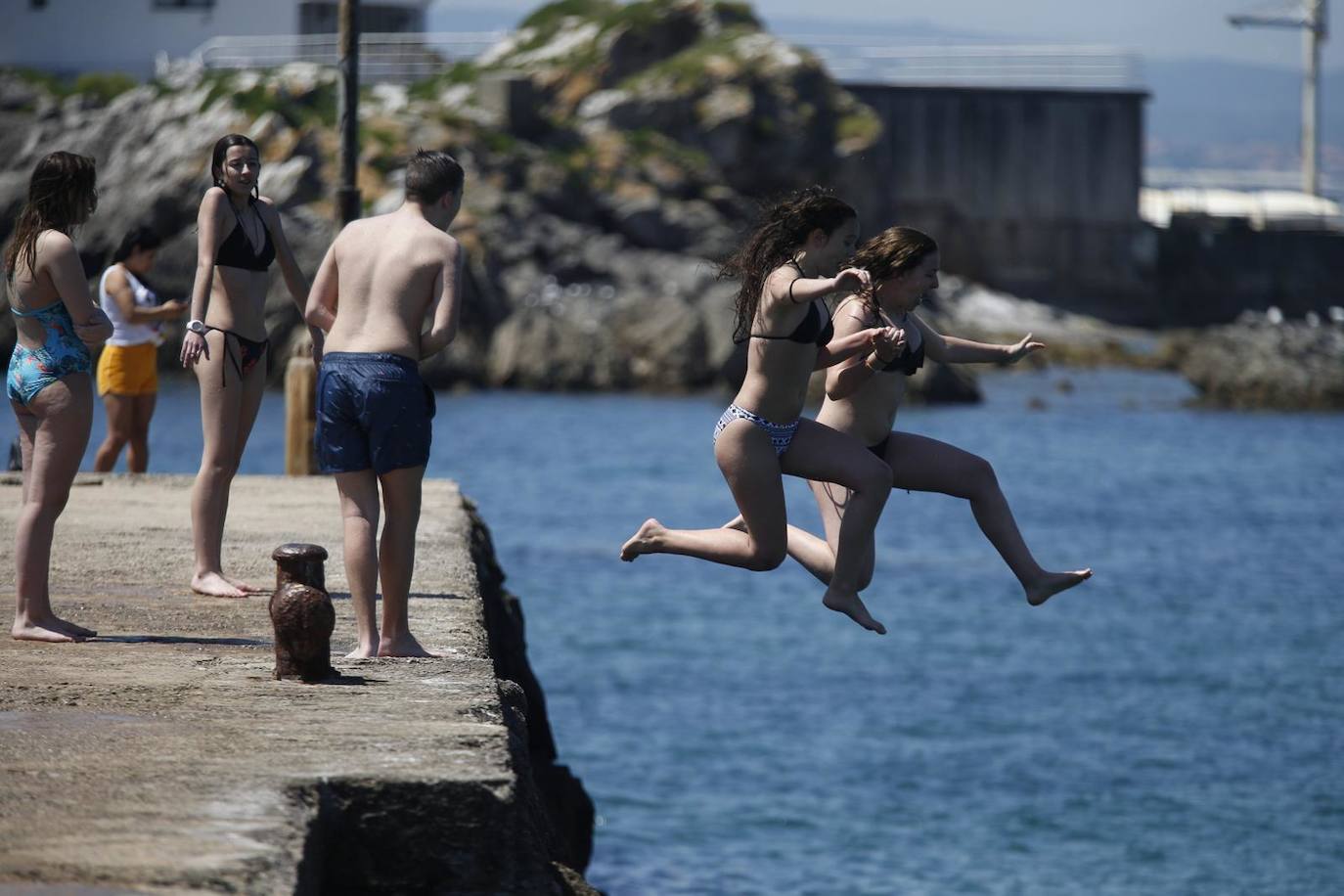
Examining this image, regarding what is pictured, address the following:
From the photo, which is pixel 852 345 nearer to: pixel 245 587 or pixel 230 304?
pixel 230 304

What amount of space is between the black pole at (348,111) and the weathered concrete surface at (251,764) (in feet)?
21.1

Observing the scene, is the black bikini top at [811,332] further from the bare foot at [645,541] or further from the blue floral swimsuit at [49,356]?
the blue floral swimsuit at [49,356]

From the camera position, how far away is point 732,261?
752 centimetres

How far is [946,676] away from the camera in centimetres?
2836

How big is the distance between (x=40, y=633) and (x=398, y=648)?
148cm

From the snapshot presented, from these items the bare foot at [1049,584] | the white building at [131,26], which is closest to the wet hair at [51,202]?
the bare foot at [1049,584]

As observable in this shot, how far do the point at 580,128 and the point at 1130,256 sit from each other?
899 inches

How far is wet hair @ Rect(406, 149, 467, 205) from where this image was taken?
7309 millimetres

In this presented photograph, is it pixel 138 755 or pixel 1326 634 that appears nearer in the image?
pixel 138 755

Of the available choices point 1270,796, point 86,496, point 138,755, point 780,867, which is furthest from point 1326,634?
point 138,755

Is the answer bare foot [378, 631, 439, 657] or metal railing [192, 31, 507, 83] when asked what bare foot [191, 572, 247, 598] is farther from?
metal railing [192, 31, 507, 83]

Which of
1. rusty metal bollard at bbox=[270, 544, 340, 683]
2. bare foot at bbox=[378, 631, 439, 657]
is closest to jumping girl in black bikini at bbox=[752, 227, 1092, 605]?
bare foot at bbox=[378, 631, 439, 657]

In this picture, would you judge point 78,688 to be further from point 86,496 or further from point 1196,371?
point 1196,371

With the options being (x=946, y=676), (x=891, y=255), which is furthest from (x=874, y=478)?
(x=946, y=676)
